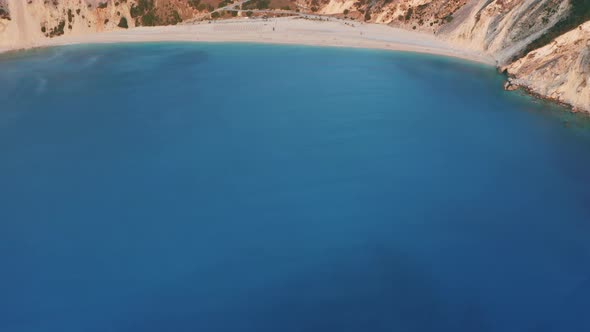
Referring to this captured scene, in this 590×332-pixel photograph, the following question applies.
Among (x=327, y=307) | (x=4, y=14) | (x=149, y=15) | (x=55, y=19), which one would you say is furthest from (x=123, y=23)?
(x=327, y=307)

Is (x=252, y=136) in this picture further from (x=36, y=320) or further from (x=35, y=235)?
(x=36, y=320)

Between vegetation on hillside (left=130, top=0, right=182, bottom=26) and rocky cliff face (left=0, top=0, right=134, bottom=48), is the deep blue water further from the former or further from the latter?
vegetation on hillside (left=130, top=0, right=182, bottom=26)

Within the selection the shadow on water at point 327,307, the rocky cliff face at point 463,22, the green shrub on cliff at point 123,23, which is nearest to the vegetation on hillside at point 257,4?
the rocky cliff face at point 463,22

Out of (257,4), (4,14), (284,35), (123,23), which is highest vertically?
(257,4)

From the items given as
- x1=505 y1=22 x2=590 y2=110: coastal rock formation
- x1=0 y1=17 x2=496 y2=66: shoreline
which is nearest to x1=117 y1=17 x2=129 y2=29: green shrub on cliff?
x1=0 y1=17 x2=496 y2=66: shoreline

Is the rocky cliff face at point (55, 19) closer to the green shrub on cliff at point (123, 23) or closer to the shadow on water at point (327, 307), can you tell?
the green shrub on cliff at point (123, 23)

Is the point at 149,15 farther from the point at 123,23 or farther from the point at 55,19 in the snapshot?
the point at 55,19

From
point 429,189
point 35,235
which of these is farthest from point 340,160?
point 35,235
